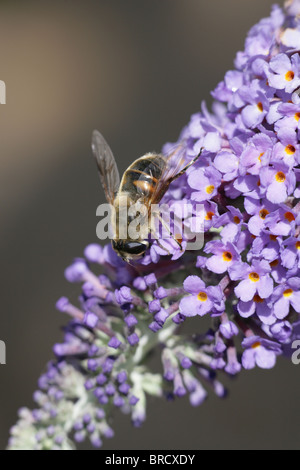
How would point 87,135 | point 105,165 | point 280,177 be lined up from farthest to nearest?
point 87,135
point 105,165
point 280,177

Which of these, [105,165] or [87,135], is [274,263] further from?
[87,135]

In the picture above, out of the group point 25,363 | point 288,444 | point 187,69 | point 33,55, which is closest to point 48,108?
point 33,55

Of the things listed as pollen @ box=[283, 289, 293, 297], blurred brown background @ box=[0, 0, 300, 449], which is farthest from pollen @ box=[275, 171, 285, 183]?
blurred brown background @ box=[0, 0, 300, 449]

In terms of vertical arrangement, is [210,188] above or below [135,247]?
above

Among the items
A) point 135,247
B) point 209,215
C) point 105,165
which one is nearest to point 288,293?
point 209,215

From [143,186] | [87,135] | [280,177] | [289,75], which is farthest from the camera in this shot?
[87,135]

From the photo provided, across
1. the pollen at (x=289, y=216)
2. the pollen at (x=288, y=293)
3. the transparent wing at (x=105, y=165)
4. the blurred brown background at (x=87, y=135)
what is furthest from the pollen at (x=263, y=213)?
the blurred brown background at (x=87, y=135)
